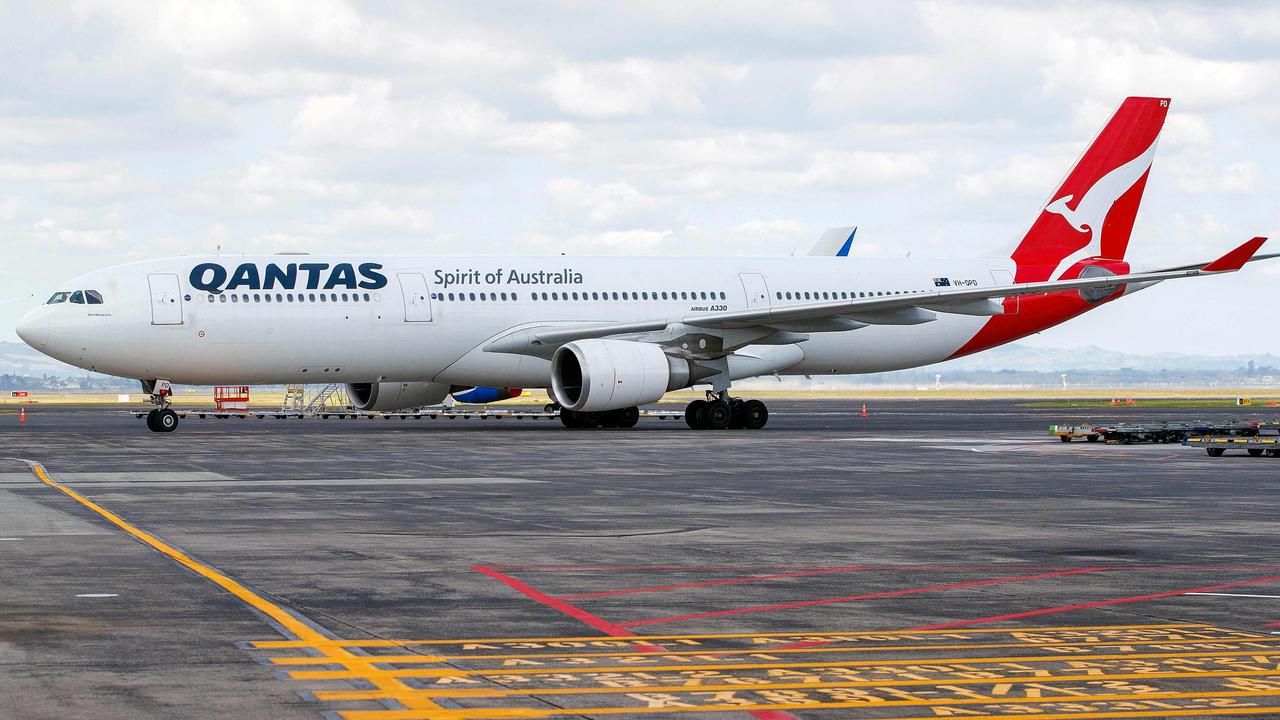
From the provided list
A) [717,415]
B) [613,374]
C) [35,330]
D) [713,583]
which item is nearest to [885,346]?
[717,415]

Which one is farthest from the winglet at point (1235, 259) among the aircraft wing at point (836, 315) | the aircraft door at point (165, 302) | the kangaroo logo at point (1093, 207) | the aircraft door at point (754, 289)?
the aircraft door at point (165, 302)

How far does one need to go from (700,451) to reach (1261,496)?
1203 centimetres

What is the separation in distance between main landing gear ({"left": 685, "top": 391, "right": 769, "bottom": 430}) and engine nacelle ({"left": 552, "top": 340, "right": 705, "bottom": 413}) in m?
1.44

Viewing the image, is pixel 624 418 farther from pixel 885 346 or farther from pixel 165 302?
pixel 165 302

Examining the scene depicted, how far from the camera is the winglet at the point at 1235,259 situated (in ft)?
119

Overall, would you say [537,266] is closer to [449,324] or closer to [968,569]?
[449,324]

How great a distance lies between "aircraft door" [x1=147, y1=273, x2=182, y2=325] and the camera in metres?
36.2

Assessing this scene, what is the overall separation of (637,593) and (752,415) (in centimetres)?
2890

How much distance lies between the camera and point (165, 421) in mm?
39188

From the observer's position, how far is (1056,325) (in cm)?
4562

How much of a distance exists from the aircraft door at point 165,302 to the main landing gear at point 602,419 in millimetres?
9560

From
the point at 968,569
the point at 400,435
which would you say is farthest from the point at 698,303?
the point at 968,569

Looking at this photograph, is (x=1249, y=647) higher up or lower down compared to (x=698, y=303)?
lower down

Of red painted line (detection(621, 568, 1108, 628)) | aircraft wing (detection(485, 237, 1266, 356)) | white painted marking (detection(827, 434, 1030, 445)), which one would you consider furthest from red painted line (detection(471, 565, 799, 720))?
aircraft wing (detection(485, 237, 1266, 356))
